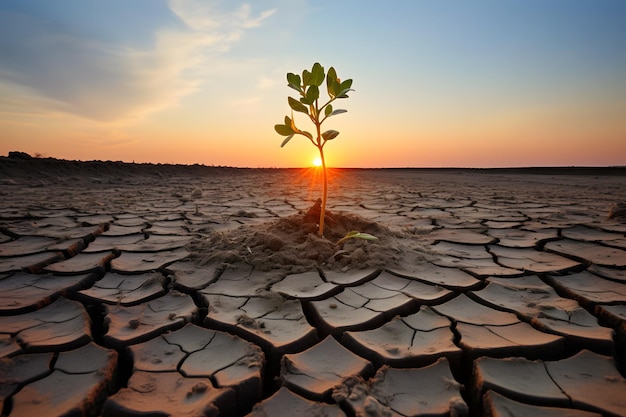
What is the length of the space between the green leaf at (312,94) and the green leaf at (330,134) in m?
0.16

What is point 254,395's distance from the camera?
0.90 meters

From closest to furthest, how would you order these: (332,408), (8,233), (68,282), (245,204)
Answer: (332,408) < (68,282) < (8,233) < (245,204)

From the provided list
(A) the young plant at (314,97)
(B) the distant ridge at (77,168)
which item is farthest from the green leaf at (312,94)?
(B) the distant ridge at (77,168)

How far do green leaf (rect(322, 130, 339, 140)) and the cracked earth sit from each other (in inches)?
22.9

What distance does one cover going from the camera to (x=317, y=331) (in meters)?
1.18

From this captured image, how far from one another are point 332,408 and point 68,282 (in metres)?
1.40

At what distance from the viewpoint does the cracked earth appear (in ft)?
2.80

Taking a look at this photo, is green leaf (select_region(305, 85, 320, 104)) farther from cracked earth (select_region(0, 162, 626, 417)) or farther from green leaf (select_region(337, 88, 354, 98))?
cracked earth (select_region(0, 162, 626, 417))

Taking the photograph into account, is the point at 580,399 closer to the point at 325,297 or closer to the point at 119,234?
the point at 325,297

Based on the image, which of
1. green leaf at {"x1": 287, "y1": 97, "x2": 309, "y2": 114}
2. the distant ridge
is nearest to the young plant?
green leaf at {"x1": 287, "y1": 97, "x2": 309, "y2": 114}

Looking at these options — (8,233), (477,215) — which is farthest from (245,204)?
(477,215)

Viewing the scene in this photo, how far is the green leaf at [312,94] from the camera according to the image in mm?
1660

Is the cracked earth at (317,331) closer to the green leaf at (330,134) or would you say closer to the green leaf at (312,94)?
the green leaf at (330,134)

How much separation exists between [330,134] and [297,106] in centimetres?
22
